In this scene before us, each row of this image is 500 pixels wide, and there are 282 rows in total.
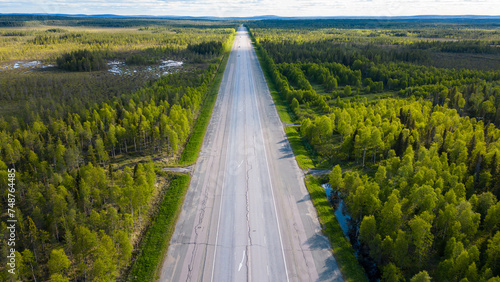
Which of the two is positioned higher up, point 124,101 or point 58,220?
point 124,101

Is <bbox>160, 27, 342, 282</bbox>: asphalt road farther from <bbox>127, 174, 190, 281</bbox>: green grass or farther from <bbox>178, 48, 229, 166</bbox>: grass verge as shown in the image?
<bbox>178, 48, 229, 166</bbox>: grass verge

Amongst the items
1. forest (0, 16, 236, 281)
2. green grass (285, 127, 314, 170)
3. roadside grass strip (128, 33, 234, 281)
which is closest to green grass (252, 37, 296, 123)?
green grass (285, 127, 314, 170)

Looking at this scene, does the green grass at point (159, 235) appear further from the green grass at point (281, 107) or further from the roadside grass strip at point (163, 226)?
the green grass at point (281, 107)

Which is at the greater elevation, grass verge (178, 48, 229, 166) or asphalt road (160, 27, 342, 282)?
grass verge (178, 48, 229, 166)

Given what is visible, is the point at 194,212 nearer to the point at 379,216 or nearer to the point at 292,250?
the point at 292,250

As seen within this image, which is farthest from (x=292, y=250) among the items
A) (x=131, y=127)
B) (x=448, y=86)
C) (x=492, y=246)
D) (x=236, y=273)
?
(x=448, y=86)

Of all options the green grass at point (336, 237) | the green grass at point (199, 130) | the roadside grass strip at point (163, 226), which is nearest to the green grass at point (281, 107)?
the green grass at point (199, 130)
